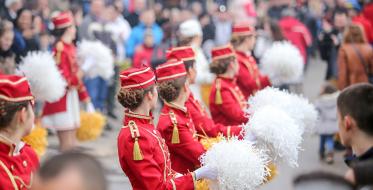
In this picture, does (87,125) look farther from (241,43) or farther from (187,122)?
(187,122)

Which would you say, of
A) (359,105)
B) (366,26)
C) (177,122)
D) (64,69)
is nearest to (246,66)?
(64,69)

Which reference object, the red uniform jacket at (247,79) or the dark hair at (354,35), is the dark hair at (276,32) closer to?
the dark hair at (354,35)

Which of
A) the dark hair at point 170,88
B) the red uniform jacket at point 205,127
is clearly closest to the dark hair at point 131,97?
the dark hair at point 170,88

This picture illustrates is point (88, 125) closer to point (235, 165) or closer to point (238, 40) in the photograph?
point (238, 40)

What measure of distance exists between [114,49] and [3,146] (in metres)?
8.87

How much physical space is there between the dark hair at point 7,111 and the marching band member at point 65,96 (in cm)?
477

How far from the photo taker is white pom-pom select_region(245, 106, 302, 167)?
17.3 feet

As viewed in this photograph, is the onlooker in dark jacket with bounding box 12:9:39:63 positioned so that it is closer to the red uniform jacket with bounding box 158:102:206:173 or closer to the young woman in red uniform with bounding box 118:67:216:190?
the red uniform jacket with bounding box 158:102:206:173

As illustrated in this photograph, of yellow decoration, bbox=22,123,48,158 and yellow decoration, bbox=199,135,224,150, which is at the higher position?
yellow decoration, bbox=199,135,224,150

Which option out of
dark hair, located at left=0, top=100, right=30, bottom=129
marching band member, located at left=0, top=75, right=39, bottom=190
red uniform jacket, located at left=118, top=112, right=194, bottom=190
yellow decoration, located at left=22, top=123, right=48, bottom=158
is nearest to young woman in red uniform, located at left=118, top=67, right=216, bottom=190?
red uniform jacket, located at left=118, top=112, right=194, bottom=190

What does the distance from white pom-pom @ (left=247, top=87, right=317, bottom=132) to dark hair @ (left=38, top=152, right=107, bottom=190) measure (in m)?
3.55

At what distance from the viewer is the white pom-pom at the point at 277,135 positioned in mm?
5277

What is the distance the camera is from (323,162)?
1010 centimetres

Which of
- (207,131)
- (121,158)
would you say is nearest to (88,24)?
(207,131)
